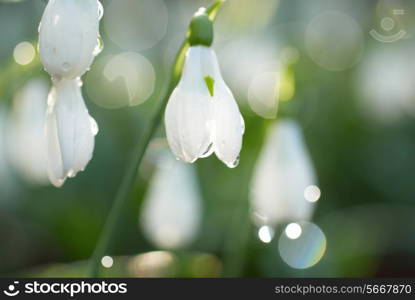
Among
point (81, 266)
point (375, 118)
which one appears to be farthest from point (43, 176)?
point (375, 118)

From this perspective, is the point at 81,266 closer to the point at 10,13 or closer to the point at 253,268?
the point at 253,268

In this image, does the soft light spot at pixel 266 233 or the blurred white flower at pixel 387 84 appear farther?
the blurred white flower at pixel 387 84

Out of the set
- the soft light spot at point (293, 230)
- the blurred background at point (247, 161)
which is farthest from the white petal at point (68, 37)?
the soft light spot at point (293, 230)

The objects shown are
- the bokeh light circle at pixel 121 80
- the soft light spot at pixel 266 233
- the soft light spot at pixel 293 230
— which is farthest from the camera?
the bokeh light circle at pixel 121 80

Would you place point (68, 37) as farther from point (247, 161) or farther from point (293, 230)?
point (247, 161)

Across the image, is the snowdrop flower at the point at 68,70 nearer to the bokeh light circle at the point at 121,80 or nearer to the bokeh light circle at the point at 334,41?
the bokeh light circle at the point at 121,80

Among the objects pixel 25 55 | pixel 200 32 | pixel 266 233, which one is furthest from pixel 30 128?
pixel 200 32

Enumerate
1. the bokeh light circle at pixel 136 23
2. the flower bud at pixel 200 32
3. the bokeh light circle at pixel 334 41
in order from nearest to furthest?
the flower bud at pixel 200 32 < the bokeh light circle at pixel 334 41 < the bokeh light circle at pixel 136 23
